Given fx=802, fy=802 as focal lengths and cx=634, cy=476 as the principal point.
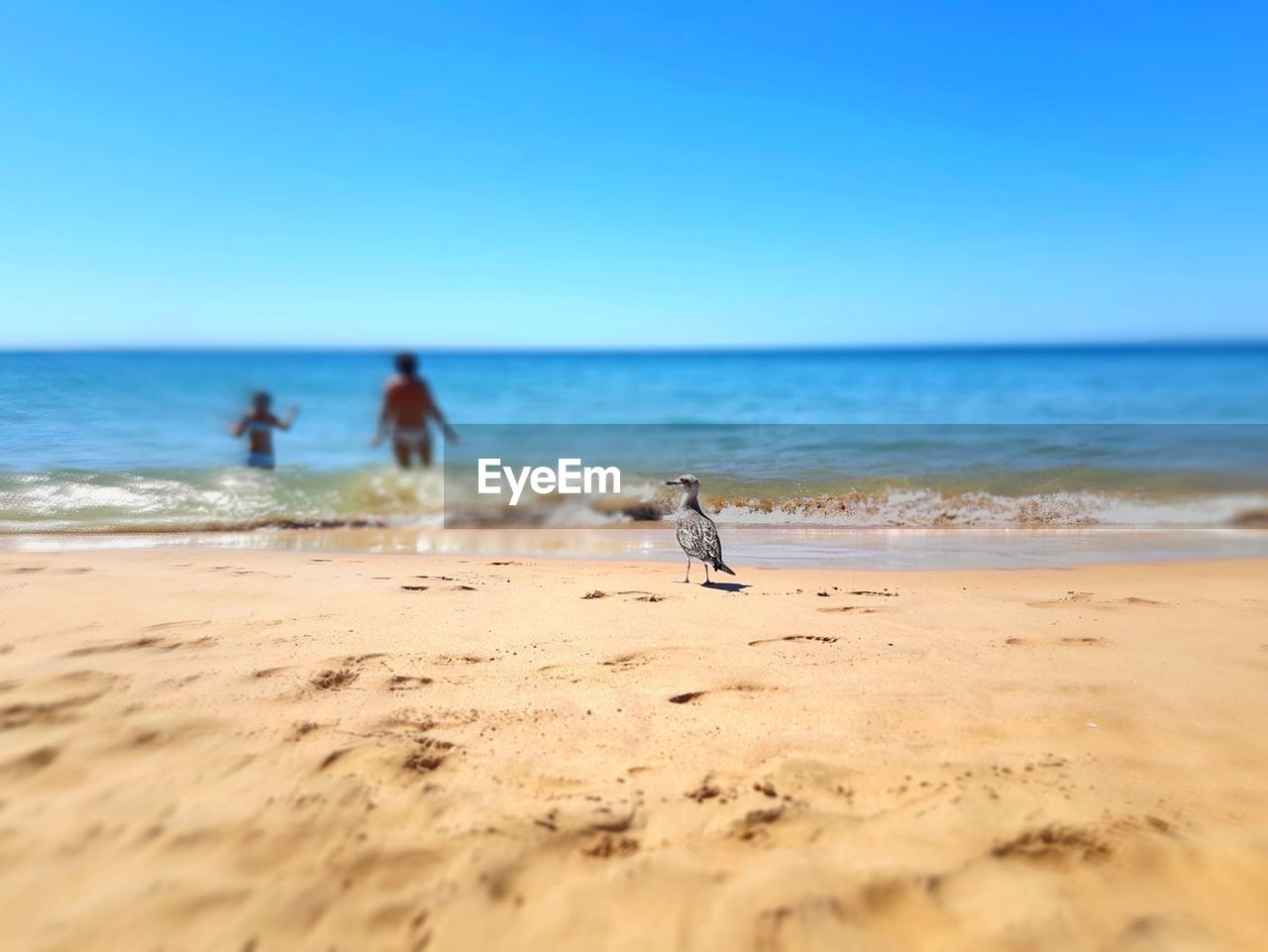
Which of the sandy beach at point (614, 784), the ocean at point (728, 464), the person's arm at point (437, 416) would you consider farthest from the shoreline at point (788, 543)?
the sandy beach at point (614, 784)

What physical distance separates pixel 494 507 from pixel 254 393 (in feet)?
12.8

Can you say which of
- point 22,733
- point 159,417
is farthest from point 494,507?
point 159,417

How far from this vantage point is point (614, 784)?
2.68 meters

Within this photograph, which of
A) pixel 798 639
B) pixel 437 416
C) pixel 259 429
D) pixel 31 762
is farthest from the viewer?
pixel 259 429

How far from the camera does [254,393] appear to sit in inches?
466

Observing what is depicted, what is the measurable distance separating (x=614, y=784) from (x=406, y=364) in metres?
7.95

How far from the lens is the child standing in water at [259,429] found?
1152 centimetres

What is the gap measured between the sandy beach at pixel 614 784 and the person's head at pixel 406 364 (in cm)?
528

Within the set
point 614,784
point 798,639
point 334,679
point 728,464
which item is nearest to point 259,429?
point 728,464

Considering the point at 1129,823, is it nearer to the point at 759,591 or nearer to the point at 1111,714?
the point at 1111,714

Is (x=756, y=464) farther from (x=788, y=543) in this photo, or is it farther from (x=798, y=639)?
(x=798, y=639)

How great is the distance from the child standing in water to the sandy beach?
7141 mm

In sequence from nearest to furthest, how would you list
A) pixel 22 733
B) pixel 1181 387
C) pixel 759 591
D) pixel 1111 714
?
pixel 22 733, pixel 1111 714, pixel 759 591, pixel 1181 387

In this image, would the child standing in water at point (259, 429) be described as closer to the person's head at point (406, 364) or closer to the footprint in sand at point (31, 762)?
the person's head at point (406, 364)
